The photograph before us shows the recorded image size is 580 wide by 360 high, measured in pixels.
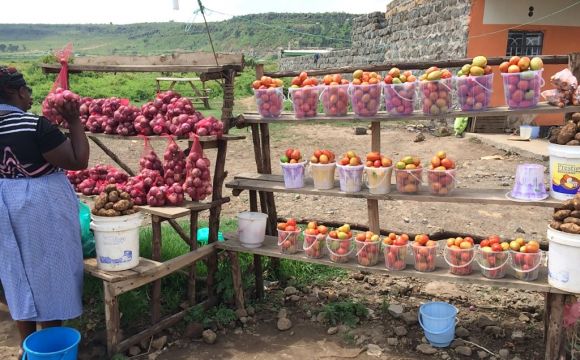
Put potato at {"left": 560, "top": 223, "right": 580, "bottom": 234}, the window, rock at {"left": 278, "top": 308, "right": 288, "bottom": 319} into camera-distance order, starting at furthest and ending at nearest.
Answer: the window, rock at {"left": 278, "top": 308, "right": 288, "bottom": 319}, potato at {"left": 560, "top": 223, "right": 580, "bottom": 234}

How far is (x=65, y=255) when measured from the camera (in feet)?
11.0

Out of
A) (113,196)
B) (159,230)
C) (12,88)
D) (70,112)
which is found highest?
(12,88)

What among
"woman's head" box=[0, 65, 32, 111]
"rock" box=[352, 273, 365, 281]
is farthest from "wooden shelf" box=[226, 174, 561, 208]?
"woman's head" box=[0, 65, 32, 111]

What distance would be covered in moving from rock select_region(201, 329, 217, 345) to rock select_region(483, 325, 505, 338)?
2136 mm

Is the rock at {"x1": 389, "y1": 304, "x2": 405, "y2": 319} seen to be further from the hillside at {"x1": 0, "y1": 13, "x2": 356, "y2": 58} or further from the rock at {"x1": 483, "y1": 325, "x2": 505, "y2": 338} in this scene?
the hillside at {"x1": 0, "y1": 13, "x2": 356, "y2": 58}

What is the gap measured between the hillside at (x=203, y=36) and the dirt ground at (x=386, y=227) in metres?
26.9

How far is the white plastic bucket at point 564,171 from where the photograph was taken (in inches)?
126

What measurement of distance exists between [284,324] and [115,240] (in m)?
1.54

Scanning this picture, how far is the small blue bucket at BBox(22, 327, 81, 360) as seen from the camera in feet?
10.3

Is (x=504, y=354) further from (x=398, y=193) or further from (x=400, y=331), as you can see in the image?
(x=398, y=193)

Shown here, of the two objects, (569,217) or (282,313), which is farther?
(282,313)

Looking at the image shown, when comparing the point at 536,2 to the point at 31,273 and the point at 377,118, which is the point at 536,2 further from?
the point at 31,273

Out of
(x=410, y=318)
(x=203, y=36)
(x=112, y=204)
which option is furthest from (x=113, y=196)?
(x=203, y=36)

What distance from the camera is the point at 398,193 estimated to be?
150 inches
